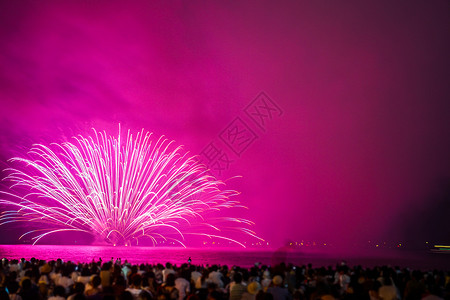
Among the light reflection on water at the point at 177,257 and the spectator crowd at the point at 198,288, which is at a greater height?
the light reflection on water at the point at 177,257

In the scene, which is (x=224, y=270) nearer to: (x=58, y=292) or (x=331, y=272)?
(x=331, y=272)

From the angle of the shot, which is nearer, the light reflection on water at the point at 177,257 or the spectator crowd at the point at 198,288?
the spectator crowd at the point at 198,288

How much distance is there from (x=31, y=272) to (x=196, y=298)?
34.8 feet

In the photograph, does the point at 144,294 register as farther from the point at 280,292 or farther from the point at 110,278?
the point at 110,278

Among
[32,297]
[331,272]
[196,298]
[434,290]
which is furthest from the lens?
[331,272]

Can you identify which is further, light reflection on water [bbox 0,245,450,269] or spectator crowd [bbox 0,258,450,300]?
light reflection on water [bbox 0,245,450,269]

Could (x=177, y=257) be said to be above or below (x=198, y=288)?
above

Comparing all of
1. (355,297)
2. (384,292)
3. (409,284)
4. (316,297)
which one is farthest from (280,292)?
(409,284)

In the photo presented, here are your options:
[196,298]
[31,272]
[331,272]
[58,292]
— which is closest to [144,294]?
[196,298]

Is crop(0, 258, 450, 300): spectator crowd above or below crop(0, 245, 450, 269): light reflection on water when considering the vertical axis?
below

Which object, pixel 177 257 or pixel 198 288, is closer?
pixel 198 288

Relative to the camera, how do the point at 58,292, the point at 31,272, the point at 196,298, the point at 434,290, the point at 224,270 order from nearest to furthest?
1. the point at 196,298
2. the point at 58,292
3. the point at 434,290
4. the point at 31,272
5. the point at 224,270

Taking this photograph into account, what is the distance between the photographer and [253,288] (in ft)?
44.5

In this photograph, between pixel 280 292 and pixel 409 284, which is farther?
pixel 409 284
